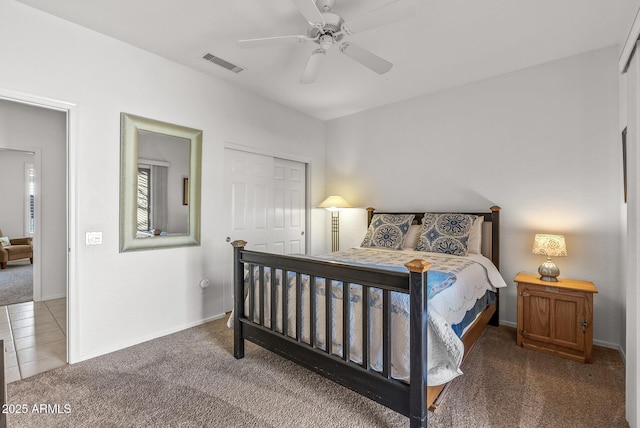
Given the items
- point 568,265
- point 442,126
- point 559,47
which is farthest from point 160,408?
point 559,47

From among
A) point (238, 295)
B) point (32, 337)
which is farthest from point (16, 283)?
point (238, 295)

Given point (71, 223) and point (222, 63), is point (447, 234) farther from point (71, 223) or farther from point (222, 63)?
point (71, 223)

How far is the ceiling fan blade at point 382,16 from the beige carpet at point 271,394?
235 cm

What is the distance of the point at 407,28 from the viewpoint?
95.0 inches

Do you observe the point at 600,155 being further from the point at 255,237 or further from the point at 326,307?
the point at 255,237

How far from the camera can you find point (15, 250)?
18.7 ft

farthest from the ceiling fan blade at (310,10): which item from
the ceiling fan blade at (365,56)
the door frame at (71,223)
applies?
the door frame at (71,223)

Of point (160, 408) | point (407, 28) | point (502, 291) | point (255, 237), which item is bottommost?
point (160, 408)

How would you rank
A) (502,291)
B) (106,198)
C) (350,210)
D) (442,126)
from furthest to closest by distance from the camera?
(350,210) → (442,126) → (502,291) → (106,198)

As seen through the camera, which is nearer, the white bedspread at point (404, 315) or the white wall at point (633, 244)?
the white wall at point (633, 244)

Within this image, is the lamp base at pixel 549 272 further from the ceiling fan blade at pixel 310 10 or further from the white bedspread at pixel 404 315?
the ceiling fan blade at pixel 310 10

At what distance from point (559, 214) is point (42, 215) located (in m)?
6.13

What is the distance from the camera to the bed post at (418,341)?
1.48 metres

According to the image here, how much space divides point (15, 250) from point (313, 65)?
6873 millimetres
